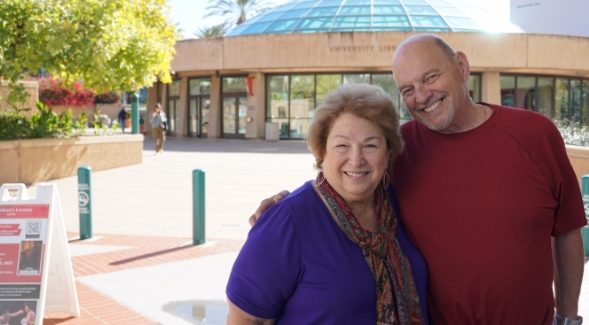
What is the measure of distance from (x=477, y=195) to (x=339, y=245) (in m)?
0.63

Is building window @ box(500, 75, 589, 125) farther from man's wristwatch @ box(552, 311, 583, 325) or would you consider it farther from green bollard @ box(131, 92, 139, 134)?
man's wristwatch @ box(552, 311, 583, 325)

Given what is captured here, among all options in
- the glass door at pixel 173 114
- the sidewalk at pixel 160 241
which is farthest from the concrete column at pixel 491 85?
the glass door at pixel 173 114

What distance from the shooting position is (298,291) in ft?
7.32

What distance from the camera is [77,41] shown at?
13336 millimetres

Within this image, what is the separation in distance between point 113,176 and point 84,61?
140 inches

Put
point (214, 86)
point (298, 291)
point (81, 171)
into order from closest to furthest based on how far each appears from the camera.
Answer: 1. point (298, 291)
2. point (81, 171)
3. point (214, 86)

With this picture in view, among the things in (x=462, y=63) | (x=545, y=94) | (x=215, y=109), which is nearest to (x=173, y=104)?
(x=215, y=109)

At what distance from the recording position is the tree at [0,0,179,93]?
42.6 ft

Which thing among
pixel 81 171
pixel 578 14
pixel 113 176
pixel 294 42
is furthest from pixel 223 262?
pixel 578 14

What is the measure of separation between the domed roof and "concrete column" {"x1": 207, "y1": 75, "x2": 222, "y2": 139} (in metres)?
3.86

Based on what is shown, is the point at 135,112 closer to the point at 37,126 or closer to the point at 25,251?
the point at 37,126

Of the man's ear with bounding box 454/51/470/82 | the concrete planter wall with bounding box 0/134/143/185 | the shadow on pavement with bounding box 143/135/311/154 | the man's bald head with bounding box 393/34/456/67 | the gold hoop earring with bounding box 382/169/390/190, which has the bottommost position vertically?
the shadow on pavement with bounding box 143/135/311/154

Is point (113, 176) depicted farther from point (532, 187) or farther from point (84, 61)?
point (532, 187)

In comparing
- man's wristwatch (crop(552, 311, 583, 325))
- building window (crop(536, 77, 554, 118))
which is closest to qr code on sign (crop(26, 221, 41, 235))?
man's wristwatch (crop(552, 311, 583, 325))
